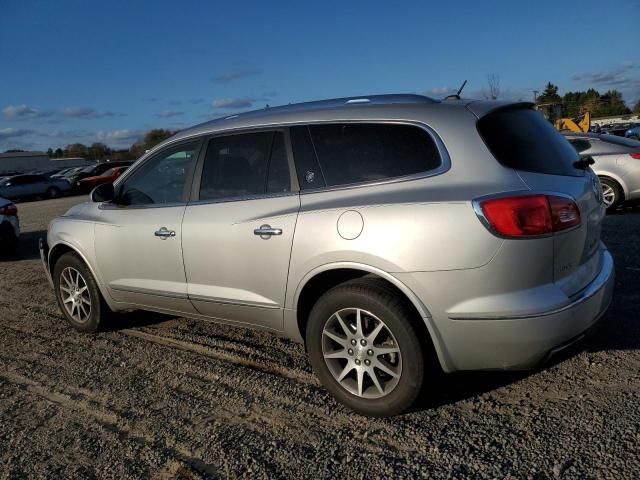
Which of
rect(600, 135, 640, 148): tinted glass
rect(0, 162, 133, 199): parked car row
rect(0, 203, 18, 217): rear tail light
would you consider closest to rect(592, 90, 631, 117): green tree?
rect(0, 162, 133, 199): parked car row

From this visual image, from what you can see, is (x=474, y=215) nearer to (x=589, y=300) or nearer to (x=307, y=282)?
(x=589, y=300)

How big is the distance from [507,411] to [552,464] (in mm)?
557

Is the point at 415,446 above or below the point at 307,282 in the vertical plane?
below

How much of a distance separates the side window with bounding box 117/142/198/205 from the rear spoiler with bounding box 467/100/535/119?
208 centimetres

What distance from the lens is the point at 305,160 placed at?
12.0ft

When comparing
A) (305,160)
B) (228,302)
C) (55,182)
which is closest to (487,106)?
(305,160)

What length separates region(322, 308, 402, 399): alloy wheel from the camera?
10.6 ft

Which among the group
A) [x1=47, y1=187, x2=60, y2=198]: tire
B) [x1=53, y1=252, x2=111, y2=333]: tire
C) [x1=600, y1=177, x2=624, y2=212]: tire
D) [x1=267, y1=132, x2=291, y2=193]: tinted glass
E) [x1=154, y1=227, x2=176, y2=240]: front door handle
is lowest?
[x1=47, y1=187, x2=60, y2=198]: tire

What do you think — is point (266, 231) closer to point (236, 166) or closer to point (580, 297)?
point (236, 166)

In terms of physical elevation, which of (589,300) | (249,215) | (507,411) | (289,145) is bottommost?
(507,411)

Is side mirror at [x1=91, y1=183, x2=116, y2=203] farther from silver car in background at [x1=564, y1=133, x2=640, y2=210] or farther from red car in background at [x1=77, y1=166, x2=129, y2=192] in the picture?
red car in background at [x1=77, y1=166, x2=129, y2=192]

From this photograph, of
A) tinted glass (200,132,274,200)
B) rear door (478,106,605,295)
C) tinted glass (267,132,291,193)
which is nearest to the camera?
rear door (478,106,605,295)

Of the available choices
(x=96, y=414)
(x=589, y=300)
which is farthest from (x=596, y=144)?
(x=96, y=414)

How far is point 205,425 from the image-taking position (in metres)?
3.38
